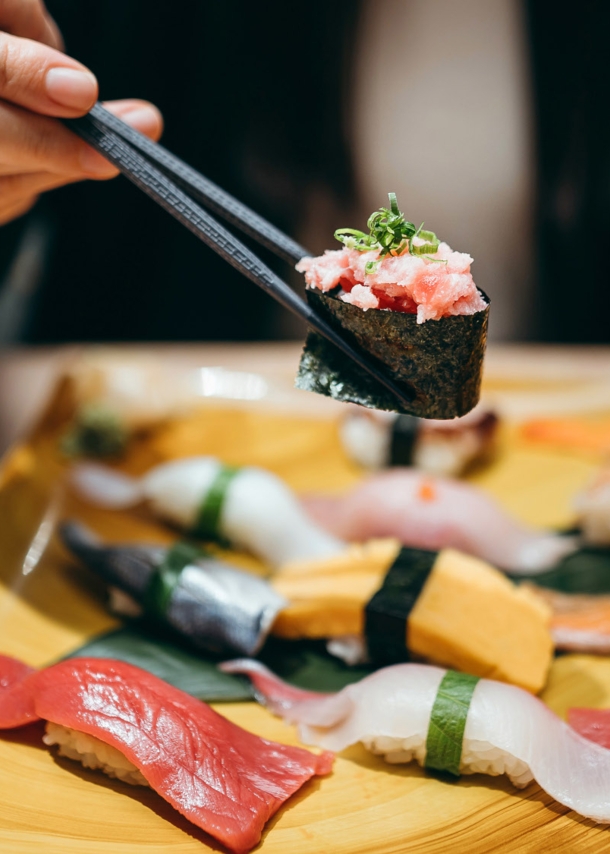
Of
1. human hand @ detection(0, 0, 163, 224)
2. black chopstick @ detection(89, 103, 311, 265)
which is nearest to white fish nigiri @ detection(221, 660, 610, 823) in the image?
black chopstick @ detection(89, 103, 311, 265)

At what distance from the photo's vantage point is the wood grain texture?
4.87 ft

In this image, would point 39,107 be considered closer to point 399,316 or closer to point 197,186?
point 197,186

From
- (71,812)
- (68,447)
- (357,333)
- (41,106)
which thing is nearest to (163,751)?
(71,812)

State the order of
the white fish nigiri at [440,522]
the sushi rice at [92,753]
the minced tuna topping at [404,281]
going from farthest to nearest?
1. the white fish nigiri at [440,522]
2. the sushi rice at [92,753]
3. the minced tuna topping at [404,281]

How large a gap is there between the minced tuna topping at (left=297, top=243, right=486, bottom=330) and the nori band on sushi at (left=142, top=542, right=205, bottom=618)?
1.03 m

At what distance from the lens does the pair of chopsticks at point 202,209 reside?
154cm

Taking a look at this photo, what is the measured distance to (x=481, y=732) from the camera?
1.61 meters

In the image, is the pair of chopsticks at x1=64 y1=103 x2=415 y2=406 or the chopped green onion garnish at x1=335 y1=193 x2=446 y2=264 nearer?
the chopped green onion garnish at x1=335 y1=193 x2=446 y2=264

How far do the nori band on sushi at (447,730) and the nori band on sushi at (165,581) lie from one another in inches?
32.3

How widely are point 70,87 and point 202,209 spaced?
1.26 feet

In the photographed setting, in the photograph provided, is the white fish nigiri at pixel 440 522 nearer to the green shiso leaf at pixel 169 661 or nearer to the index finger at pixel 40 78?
the green shiso leaf at pixel 169 661

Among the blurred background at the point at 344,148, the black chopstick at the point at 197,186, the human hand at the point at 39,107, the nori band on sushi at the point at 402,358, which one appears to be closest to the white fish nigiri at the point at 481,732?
the nori band on sushi at the point at 402,358

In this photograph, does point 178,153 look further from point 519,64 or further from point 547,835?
point 547,835

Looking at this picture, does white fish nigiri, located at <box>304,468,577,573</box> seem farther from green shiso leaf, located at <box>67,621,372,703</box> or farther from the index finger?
the index finger
